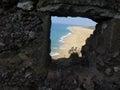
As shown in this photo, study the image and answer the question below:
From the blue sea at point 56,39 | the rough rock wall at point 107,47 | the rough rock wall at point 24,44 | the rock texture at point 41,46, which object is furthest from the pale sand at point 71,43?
the rough rock wall at point 24,44

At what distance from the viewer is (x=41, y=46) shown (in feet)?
20.7

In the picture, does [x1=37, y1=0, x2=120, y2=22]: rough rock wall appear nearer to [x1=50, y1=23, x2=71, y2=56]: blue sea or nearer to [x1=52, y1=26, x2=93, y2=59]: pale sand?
[x1=52, y1=26, x2=93, y2=59]: pale sand

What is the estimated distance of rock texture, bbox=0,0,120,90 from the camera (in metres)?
6.21

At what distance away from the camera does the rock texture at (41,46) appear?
20.4ft

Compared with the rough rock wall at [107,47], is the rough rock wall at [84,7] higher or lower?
higher

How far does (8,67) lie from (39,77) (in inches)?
30.2

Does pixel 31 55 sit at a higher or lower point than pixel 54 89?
higher

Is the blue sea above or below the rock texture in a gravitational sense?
below

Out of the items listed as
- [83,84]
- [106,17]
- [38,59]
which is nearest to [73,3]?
[106,17]

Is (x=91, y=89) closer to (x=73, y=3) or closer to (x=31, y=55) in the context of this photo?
(x=31, y=55)

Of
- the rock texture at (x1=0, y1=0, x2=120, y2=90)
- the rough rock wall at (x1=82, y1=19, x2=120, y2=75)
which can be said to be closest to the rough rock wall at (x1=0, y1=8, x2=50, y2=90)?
the rock texture at (x1=0, y1=0, x2=120, y2=90)

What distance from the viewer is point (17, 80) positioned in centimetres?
621

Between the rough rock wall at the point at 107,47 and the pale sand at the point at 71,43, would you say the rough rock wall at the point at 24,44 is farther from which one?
the pale sand at the point at 71,43

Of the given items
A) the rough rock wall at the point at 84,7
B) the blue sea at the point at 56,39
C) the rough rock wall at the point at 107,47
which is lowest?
the blue sea at the point at 56,39
